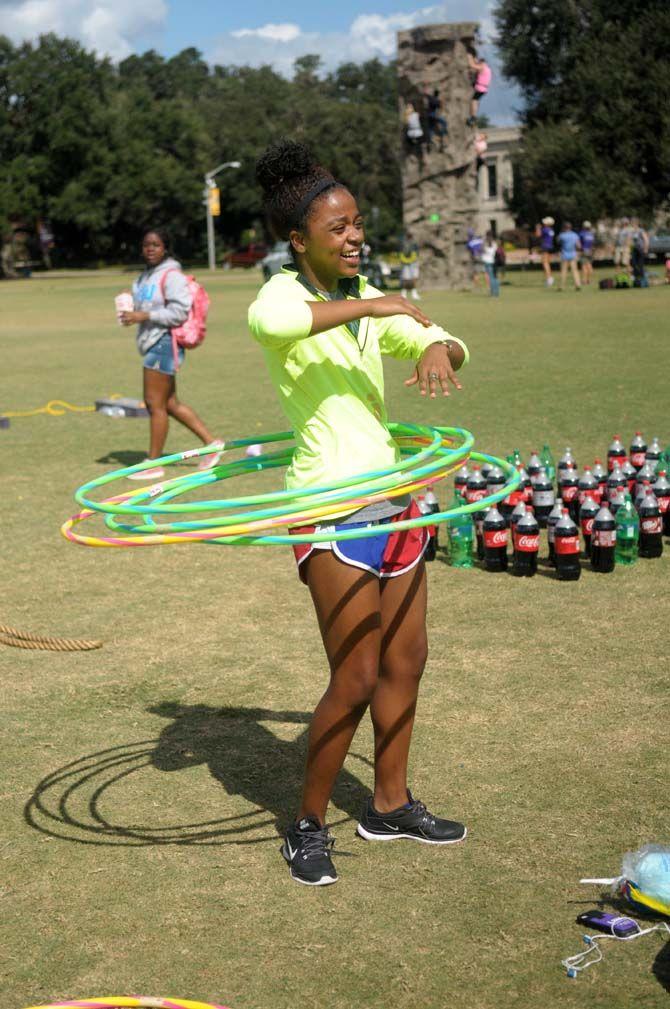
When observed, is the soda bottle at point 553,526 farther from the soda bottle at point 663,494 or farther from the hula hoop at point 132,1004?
the hula hoop at point 132,1004

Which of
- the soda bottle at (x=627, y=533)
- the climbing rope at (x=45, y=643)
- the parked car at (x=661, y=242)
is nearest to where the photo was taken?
the climbing rope at (x=45, y=643)

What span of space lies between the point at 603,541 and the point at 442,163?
36710mm

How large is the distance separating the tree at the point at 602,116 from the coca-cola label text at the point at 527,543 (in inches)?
1560

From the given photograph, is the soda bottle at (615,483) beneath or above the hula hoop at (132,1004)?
above

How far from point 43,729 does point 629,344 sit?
17.5m

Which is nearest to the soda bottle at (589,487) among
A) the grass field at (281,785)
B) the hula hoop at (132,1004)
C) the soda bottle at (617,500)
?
the soda bottle at (617,500)

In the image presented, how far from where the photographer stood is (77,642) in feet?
22.8

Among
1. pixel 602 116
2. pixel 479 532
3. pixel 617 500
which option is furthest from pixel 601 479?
pixel 602 116

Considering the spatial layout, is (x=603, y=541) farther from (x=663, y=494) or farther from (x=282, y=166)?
(x=282, y=166)

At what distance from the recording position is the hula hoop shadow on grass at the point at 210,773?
4.75 meters

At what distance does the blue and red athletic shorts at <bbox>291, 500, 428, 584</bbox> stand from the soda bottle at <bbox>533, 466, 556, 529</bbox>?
4844 millimetres

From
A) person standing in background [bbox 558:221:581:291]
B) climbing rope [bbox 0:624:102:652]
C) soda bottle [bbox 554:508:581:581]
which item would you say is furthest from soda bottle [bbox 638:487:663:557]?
person standing in background [bbox 558:221:581:291]

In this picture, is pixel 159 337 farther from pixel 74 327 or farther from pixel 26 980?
pixel 74 327

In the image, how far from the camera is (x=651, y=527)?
8.33m
